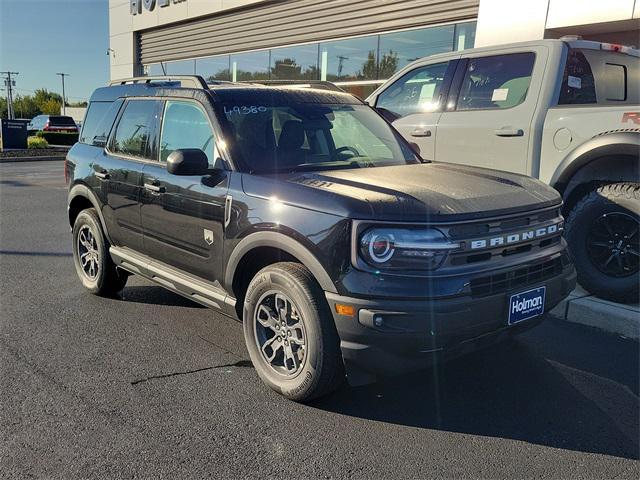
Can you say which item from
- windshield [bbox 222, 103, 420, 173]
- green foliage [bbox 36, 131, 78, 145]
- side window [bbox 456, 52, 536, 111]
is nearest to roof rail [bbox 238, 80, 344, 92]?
windshield [bbox 222, 103, 420, 173]

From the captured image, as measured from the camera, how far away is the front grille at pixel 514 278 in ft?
10.2

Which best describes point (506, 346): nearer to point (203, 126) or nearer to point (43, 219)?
point (203, 126)

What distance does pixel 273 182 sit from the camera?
11.6 ft

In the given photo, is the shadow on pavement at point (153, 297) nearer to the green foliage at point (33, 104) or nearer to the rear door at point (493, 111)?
the rear door at point (493, 111)

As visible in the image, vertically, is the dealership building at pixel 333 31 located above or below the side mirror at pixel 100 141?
above

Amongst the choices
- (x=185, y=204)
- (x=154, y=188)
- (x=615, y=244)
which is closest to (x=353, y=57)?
(x=615, y=244)

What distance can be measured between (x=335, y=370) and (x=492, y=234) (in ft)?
3.65

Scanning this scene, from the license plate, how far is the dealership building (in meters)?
5.40

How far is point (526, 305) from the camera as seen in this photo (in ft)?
10.8

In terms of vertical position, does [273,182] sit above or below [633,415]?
above

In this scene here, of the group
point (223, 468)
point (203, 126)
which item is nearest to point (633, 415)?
point (223, 468)

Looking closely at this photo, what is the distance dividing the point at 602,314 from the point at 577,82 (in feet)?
7.16

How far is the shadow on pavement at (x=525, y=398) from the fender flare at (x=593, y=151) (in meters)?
1.44

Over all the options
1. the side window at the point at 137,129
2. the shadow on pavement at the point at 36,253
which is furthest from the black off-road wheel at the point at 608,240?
the shadow on pavement at the point at 36,253
